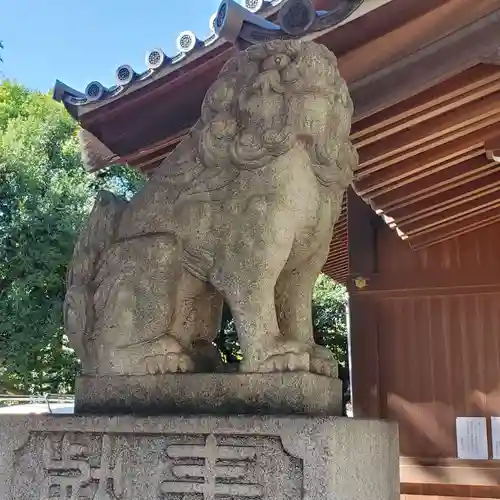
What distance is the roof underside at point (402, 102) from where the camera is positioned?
262 centimetres

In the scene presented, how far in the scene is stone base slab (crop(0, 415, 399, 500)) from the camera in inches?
63.0

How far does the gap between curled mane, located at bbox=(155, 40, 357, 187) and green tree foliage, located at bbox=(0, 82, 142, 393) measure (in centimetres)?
699

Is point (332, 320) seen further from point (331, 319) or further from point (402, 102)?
point (402, 102)

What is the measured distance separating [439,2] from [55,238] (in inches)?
281

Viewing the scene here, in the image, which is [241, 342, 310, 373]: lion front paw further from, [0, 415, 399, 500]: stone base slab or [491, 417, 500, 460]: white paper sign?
[491, 417, 500, 460]: white paper sign

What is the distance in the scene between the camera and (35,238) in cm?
859

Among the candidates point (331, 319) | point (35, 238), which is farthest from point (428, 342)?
point (331, 319)

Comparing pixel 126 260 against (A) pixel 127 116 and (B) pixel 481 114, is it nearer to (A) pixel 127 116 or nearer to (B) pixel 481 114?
(A) pixel 127 116

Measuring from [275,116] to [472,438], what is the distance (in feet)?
11.8

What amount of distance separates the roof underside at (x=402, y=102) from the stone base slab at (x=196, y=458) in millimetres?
1565

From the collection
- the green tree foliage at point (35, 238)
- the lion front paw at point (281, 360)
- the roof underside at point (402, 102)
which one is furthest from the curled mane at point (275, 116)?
the green tree foliage at point (35, 238)

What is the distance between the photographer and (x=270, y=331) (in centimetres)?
181

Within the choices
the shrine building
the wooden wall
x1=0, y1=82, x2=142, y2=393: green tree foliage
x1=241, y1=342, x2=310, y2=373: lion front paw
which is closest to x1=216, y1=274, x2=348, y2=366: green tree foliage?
x1=0, y1=82, x2=142, y2=393: green tree foliage

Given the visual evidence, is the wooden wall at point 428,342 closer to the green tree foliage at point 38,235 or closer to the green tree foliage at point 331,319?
the green tree foliage at point 38,235
